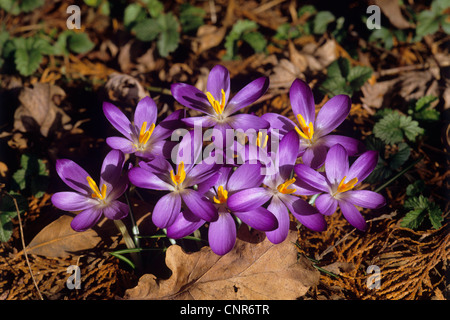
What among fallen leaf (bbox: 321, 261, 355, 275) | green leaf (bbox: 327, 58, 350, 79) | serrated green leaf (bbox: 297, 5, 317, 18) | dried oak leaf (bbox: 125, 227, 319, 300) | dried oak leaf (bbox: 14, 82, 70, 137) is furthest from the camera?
serrated green leaf (bbox: 297, 5, 317, 18)

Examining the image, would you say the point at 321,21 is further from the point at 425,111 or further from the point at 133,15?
the point at 133,15

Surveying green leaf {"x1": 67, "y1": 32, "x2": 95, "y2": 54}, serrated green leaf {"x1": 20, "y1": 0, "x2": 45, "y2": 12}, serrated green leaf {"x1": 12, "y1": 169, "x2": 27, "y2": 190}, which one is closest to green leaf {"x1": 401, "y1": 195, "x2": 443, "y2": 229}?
serrated green leaf {"x1": 12, "y1": 169, "x2": 27, "y2": 190}

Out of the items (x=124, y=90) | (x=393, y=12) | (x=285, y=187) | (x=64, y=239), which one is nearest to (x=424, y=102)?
(x=393, y=12)

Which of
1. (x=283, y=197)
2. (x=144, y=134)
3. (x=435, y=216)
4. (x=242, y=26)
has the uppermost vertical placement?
(x=242, y=26)

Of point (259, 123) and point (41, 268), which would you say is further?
point (41, 268)

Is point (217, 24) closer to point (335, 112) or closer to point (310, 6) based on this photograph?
point (310, 6)

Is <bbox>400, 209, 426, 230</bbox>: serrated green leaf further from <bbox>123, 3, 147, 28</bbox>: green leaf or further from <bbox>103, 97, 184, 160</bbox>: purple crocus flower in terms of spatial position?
<bbox>123, 3, 147, 28</bbox>: green leaf
